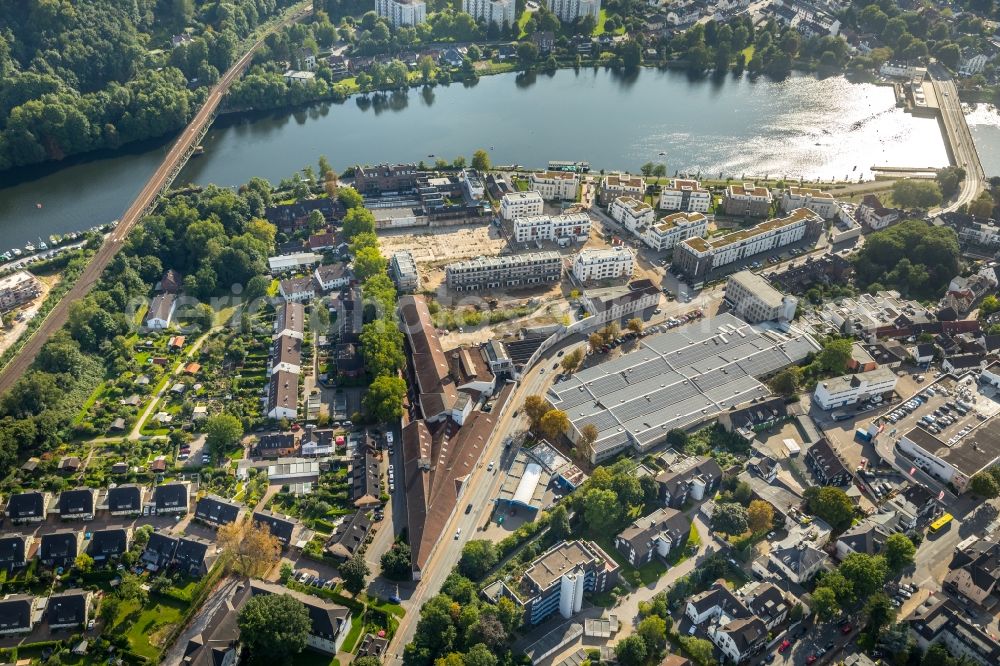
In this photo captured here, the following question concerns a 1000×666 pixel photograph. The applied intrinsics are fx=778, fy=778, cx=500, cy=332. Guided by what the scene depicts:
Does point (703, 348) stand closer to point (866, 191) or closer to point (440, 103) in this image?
point (866, 191)

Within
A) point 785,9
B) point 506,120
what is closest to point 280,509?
point 506,120

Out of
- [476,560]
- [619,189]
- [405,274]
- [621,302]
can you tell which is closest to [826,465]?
[621,302]

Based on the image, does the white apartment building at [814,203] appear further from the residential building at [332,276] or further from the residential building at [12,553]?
the residential building at [12,553]

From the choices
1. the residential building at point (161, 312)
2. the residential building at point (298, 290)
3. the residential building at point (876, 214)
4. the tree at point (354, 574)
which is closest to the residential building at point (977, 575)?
the tree at point (354, 574)

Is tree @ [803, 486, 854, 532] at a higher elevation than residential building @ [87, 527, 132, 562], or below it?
higher

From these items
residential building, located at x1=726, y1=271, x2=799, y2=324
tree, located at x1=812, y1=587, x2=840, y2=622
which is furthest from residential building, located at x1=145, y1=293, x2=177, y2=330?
tree, located at x1=812, y1=587, x2=840, y2=622

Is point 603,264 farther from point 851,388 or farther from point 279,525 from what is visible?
point 279,525

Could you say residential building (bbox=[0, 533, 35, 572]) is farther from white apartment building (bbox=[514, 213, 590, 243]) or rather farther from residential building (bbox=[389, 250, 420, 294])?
white apartment building (bbox=[514, 213, 590, 243])
